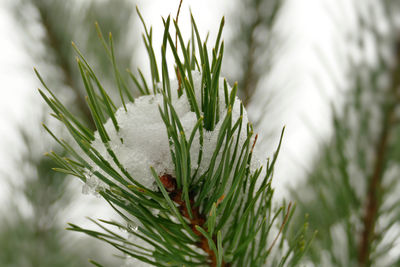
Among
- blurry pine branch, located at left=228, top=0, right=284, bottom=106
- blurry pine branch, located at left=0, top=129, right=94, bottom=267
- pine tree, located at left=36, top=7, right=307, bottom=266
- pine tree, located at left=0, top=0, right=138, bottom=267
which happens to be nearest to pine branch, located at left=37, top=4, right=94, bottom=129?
pine tree, located at left=0, top=0, right=138, bottom=267

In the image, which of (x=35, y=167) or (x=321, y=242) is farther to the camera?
(x=35, y=167)

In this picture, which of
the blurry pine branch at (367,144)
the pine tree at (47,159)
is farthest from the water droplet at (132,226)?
the pine tree at (47,159)

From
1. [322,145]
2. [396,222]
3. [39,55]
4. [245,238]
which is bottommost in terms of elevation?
[245,238]

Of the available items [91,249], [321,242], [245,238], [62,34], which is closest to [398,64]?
[321,242]

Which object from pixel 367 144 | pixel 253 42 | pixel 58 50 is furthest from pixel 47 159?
pixel 367 144

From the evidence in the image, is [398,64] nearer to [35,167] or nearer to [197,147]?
[197,147]

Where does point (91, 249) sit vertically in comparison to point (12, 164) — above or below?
below

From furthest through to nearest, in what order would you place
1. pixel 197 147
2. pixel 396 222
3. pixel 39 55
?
pixel 39 55 < pixel 396 222 < pixel 197 147
